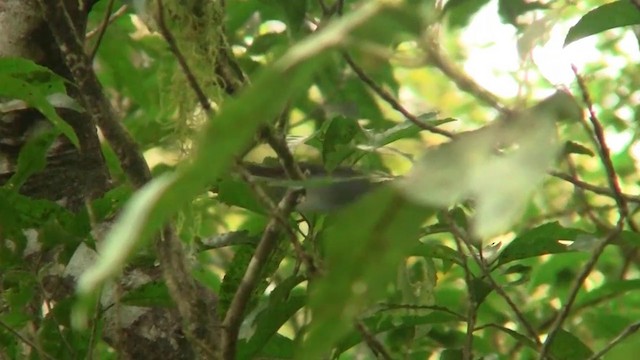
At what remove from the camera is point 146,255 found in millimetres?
778

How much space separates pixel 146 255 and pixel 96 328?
7cm

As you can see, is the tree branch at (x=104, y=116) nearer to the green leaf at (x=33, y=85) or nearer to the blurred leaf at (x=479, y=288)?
the green leaf at (x=33, y=85)

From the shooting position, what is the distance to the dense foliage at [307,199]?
11.2 inches

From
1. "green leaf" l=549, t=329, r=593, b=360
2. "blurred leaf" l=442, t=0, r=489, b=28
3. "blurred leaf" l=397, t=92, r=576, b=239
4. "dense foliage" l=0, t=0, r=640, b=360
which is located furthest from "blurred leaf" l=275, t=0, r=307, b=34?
"blurred leaf" l=397, t=92, r=576, b=239

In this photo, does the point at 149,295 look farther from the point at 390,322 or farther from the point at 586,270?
the point at 586,270

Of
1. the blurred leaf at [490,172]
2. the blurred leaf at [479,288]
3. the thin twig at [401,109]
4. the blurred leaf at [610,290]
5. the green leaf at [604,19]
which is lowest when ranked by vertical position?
the blurred leaf at [610,290]

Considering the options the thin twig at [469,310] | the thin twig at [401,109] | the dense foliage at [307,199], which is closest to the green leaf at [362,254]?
the dense foliage at [307,199]

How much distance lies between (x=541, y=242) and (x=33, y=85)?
0.38 m

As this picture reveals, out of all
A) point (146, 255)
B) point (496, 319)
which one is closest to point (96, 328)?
point (146, 255)

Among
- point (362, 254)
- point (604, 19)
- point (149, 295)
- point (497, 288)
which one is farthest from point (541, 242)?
point (362, 254)

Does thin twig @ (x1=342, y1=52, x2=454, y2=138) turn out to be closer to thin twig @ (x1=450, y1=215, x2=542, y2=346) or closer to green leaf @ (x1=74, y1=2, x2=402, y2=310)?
thin twig @ (x1=450, y1=215, x2=542, y2=346)

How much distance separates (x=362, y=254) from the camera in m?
0.30

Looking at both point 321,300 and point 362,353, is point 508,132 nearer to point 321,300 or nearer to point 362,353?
point 321,300

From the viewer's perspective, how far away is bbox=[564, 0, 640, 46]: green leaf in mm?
643
